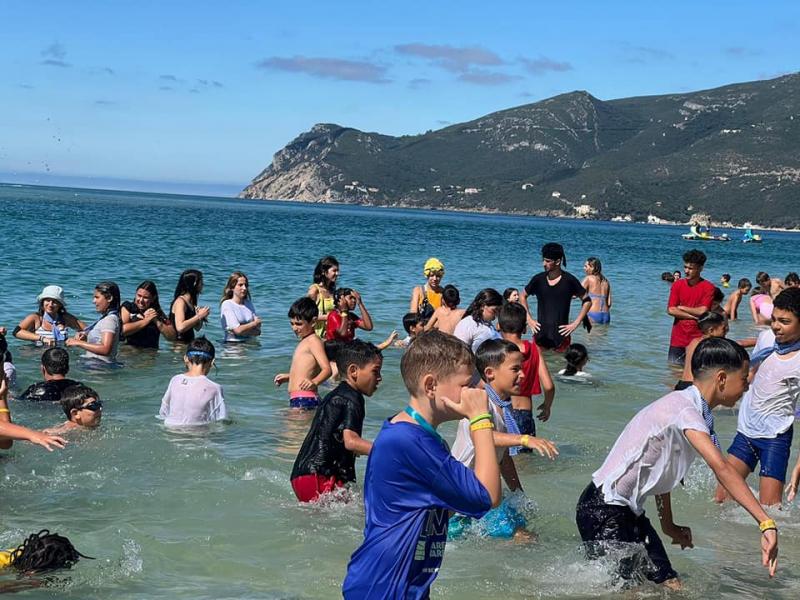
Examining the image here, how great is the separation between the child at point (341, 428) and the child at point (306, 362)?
263 cm

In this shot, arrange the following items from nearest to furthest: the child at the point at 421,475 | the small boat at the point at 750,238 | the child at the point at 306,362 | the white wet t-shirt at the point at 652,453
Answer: the child at the point at 421,475 → the white wet t-shirt at the point at 652,453 → the child at the point at 306,362 → the small boat at the point at 750,238

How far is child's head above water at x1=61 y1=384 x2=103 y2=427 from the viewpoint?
7.93 metres

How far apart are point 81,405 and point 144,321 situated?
173 inches

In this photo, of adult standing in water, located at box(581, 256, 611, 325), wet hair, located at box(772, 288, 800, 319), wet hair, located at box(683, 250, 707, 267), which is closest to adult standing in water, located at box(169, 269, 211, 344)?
wet hair, located at box(683, 250, 707, 267)

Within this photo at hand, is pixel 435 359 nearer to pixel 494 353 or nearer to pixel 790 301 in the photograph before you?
pixel 494 353

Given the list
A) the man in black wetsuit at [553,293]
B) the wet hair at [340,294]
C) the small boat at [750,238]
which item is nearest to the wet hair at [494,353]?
the wet hair at [340,294]

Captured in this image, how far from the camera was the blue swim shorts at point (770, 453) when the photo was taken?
6.46 m

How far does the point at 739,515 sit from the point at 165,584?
4.37m

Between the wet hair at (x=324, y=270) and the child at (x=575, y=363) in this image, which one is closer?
the child at (x=575, y=363)

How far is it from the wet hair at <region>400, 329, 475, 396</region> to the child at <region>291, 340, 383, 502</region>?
6.72ft

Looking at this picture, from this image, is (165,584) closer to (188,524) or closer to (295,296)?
(188,524)

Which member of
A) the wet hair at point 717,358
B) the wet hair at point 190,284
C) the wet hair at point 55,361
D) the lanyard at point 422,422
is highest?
the wet hair at point 717,358

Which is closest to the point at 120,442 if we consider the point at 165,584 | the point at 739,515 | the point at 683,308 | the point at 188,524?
the point at 188,524

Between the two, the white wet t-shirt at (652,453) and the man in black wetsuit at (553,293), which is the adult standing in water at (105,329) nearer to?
the man in black wetsuit at (553,293)
